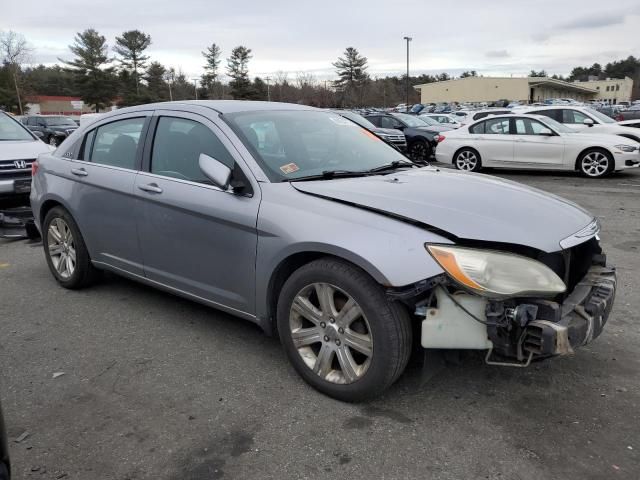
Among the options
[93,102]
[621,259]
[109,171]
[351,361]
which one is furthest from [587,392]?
[93,102]

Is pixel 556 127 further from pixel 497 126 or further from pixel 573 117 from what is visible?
pixel 573 117

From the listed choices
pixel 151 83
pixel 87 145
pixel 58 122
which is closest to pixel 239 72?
pixel 151 83

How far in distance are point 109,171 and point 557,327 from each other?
3.37 metres

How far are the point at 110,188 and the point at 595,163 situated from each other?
37.4 ft

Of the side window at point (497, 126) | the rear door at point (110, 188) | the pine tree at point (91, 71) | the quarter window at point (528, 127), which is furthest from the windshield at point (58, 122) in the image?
the pine tree at point (91, 71)

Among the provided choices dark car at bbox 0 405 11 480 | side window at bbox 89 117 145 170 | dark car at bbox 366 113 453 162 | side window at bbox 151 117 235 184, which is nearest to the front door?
side window at bbox 151 117 235 184

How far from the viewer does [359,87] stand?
102562 millimetres

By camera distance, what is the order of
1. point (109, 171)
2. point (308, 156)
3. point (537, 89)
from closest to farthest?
point (308, 156) < point (109, 171) < point (537, 89)

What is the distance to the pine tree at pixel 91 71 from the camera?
7300cm

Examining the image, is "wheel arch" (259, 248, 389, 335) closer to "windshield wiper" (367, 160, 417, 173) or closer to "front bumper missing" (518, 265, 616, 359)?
"front bumper missing" (518, 265, 616, 359)

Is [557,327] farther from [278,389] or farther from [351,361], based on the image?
[278,389]

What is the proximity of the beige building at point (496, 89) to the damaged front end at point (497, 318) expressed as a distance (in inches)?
3578

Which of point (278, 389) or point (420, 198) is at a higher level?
point (420, 198)

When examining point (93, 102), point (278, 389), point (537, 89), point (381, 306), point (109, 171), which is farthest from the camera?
point (537, 89)
